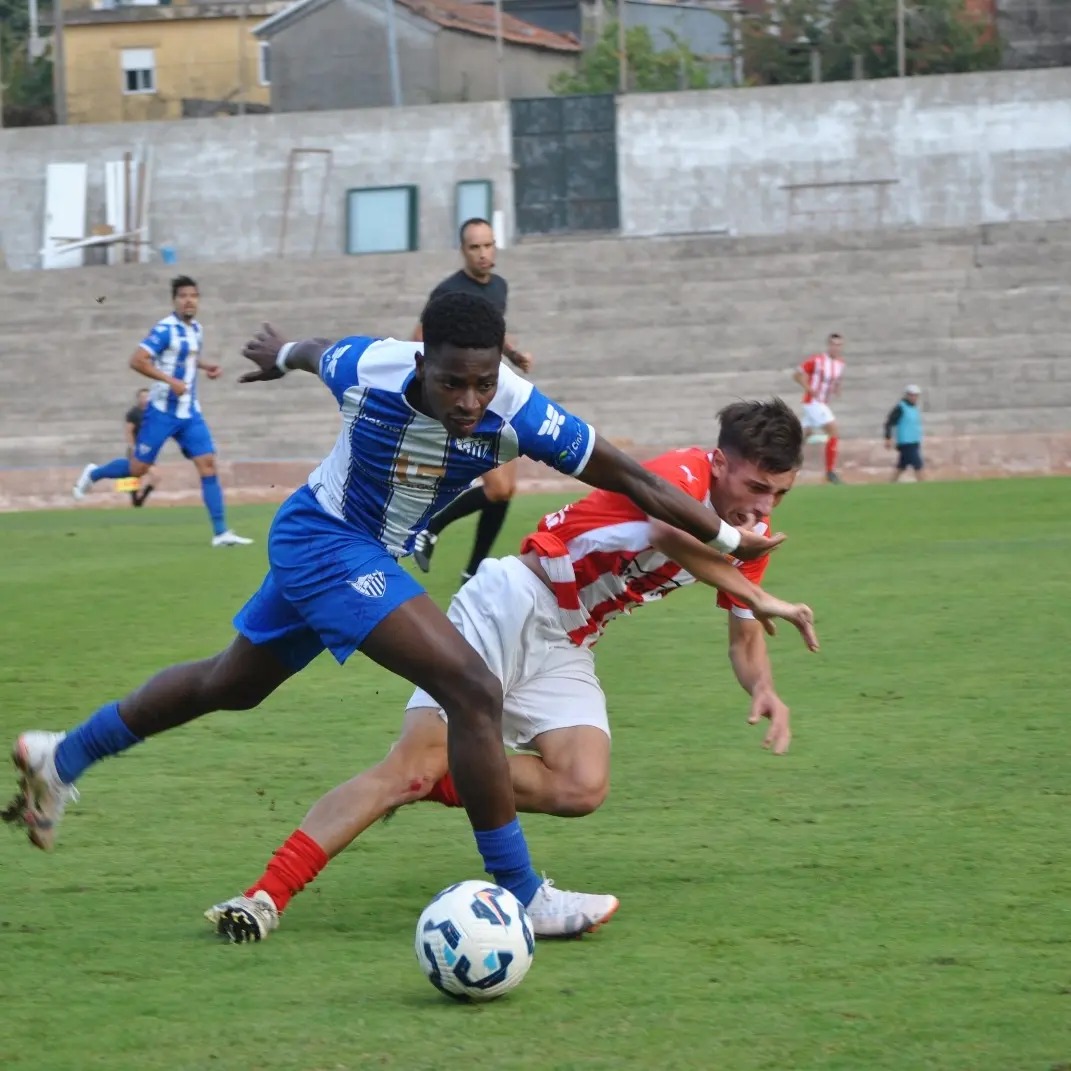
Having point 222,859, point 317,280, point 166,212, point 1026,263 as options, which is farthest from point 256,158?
point 222,859

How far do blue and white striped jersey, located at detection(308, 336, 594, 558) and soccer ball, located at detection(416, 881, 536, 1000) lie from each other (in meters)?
1.15

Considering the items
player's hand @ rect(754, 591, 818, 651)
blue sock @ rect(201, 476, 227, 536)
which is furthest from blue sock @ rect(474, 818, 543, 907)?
blue sock @ rect(201, 476, 227, 536)

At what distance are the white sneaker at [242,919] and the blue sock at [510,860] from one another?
601mm

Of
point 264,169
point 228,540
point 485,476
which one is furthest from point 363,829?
point 264,169

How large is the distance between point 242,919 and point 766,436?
1951mm

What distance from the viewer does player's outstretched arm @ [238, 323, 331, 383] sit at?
566cm

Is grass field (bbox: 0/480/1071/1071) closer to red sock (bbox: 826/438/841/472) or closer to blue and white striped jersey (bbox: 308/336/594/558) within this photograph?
blue and white striped jersey (bbox: 308/336/594/558)

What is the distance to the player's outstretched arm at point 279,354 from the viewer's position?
18.6 feet

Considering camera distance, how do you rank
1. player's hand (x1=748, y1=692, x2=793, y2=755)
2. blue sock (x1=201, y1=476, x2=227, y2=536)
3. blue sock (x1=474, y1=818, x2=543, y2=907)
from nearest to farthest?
blue sock (x1=474, y1=818, x2=543, y2=907), player's hand (x1=748, y1=692, x2=793, y2=755), blue sock (x1=201, y1=476, x2=227, y2=536)

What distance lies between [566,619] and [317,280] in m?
28.9

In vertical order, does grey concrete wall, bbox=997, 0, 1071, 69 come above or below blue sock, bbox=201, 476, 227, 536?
above

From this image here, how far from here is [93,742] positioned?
5605mm

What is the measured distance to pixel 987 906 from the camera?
5.13 metres

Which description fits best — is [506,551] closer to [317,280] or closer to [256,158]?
[317,280]
